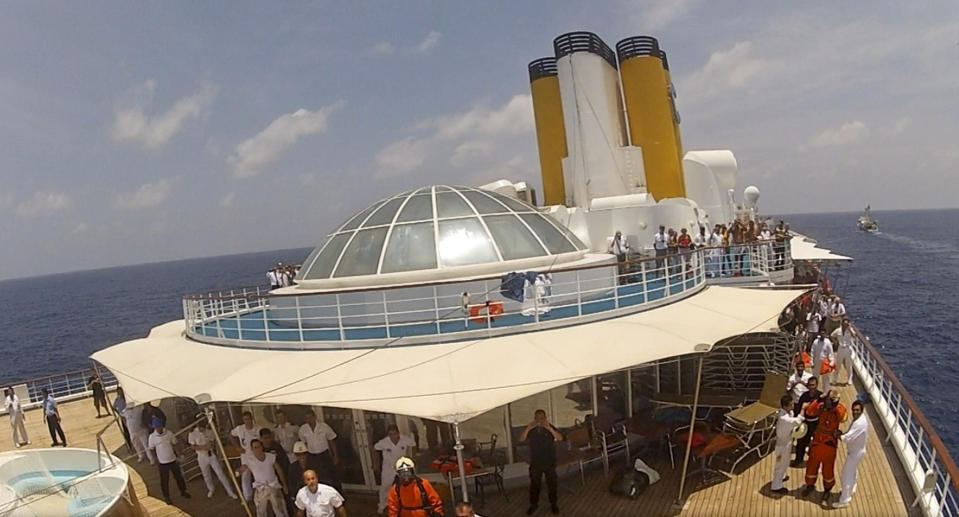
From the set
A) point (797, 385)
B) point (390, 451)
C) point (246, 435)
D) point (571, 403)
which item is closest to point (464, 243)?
point (571, 403)

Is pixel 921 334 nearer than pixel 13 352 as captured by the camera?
Yes

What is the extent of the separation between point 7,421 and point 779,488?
19.2 m

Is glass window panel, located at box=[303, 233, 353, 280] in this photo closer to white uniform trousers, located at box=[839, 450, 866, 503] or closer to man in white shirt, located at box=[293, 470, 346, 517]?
man in white shirt, located at box=[293, 470, 346, 517]

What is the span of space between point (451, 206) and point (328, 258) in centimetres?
311

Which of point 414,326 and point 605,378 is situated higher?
point 414,326

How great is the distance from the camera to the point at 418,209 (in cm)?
1238

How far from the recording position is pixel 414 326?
8945 millimetres

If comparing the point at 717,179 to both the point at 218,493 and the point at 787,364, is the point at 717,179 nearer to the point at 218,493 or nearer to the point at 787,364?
the point at 787,364

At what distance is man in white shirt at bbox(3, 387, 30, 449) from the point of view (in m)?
12.6

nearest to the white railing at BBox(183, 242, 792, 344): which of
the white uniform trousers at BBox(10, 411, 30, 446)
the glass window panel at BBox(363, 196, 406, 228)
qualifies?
the glass window panel at BBox(363, 196, 406, 228)

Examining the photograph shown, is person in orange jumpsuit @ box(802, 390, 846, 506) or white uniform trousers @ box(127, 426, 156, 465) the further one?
white uniform trousers @ box(127, 426, 156, 465)

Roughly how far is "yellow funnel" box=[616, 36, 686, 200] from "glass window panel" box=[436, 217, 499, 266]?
1209 cm

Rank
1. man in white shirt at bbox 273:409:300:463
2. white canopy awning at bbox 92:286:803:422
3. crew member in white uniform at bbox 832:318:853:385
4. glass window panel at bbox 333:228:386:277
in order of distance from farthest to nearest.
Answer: crew member in white uniform at bbox 832:318:853:385
glass window panel at bbox 333:228:386:277
man in white shirt at bbox 273:409:300:463
white canopy awning at bbox 92:286:803:422

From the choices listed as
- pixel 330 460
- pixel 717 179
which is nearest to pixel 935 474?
pixel 330 460
